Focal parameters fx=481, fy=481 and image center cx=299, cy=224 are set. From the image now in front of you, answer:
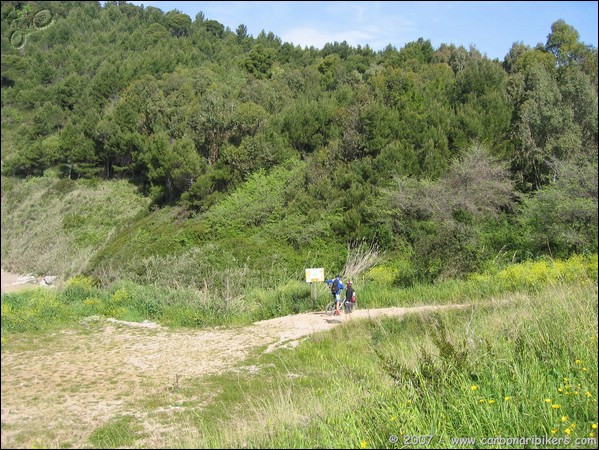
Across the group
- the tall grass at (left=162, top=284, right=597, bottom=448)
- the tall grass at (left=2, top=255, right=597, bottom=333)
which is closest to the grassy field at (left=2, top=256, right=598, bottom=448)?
the tall grass at (left=162, top=284, right=597, bottom=448)

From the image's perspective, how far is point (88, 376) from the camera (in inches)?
123

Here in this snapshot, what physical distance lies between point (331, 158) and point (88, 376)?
25212mm

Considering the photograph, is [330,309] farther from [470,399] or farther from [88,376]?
[88,376]

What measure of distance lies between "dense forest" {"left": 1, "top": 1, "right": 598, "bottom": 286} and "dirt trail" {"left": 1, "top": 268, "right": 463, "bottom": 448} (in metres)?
1.96

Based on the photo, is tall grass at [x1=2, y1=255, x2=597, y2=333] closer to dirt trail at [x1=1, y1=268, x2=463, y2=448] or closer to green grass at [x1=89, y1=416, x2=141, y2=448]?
dirt trail at [x1=1, y1=268, x2=463, y2=448]

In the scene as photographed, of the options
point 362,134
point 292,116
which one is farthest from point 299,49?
point 362,134

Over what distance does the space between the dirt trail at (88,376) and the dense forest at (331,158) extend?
6.44 ft

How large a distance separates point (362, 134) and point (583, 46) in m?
12.4

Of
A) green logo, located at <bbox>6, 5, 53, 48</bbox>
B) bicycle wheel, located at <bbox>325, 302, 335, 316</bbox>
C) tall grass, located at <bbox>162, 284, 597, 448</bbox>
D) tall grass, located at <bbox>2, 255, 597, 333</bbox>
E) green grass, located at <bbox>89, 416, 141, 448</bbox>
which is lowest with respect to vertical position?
bicycle wheel, located at <bbox>325, 302, 335, 316</bbox>

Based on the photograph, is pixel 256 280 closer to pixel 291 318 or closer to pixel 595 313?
pixel 291 318

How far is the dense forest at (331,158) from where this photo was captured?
15383mm

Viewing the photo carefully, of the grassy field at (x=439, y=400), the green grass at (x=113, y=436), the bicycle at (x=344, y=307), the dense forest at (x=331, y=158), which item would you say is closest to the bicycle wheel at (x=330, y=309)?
the bicycle at (x=344, y=307)

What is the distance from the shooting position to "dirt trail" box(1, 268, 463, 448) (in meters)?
2.02

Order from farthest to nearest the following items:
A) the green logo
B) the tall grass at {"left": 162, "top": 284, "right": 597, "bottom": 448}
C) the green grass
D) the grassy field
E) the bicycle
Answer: the bicycle
the tall grass at {"left": 162, "top": 284, "right": 597, "bottom": 448}
the grassy field
the green logo
the green grass
